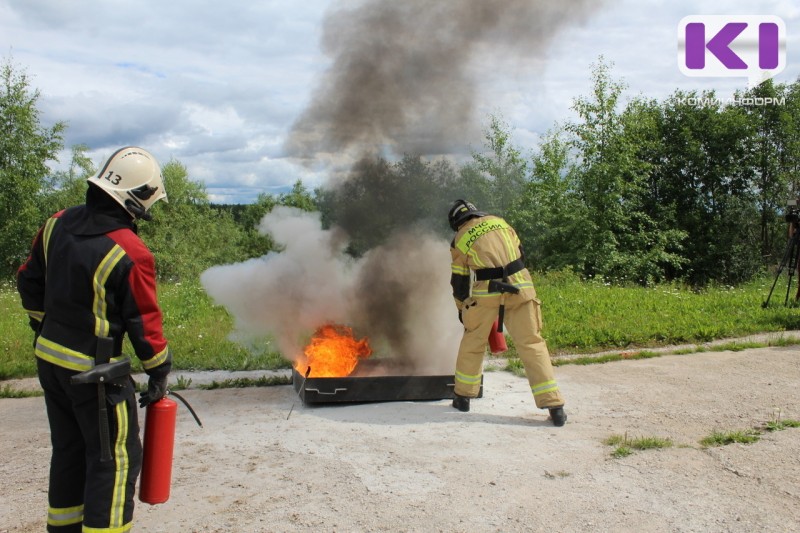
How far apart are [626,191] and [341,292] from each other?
23460mm

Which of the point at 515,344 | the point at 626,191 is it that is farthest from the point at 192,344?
the point at 626,191

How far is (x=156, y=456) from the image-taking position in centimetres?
333

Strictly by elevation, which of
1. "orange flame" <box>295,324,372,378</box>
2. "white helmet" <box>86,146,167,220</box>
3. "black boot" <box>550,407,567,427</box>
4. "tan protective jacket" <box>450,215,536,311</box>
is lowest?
"black boot" <box>550,407,567,427</box>

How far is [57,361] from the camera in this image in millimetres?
3090

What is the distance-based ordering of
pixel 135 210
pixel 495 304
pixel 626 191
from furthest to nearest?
pixel 626 191 → pixel 495 304 → pixel 135 210

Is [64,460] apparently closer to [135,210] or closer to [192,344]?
[135,210]

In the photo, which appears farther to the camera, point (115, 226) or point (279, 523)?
point (279, 523)

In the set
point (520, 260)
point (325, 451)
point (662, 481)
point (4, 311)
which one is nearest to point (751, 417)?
point (662, 481)

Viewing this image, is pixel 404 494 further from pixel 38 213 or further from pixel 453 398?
pixel 38 213

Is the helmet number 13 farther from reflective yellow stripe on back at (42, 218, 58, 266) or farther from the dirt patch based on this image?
the dirt patch

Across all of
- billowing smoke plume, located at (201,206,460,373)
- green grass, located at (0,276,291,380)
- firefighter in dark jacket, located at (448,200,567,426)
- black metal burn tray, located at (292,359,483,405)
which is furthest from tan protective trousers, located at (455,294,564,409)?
green grass, located at (0,276,291,380)

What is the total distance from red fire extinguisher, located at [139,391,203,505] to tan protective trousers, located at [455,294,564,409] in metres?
2.82

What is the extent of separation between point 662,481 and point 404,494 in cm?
169

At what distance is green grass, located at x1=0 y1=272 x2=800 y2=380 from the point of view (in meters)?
7.75
